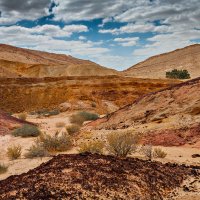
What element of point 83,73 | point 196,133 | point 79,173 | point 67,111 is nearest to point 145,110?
point 196,133

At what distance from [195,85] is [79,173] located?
16.1 meters

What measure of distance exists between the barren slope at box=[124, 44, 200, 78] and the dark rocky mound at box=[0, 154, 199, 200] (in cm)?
10172

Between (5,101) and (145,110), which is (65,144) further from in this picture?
(5,101)

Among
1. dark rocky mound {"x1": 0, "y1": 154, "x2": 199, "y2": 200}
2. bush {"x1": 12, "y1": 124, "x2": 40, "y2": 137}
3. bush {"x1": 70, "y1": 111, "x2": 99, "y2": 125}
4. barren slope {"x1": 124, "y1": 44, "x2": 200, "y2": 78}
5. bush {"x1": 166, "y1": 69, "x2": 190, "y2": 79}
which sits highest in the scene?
barren slope {"x1": 124, "y1": 44, "x2": 200, "y2": 78}

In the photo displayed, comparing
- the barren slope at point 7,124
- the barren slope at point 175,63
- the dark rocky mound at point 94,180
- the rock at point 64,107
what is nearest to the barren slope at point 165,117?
the barren slope at point 7,124

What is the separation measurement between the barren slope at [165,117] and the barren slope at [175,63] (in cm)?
8668

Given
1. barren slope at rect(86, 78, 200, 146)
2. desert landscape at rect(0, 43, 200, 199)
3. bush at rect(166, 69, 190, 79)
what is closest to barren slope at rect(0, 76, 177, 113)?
desert landscape at rect(0, 43, 200, 199)

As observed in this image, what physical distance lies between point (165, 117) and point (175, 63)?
385ft

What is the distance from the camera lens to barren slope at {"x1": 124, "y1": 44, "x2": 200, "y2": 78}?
12104 cm

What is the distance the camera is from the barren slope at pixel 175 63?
121044 mm

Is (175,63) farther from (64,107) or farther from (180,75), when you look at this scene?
(64,107)

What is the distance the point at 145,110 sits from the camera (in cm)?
2361

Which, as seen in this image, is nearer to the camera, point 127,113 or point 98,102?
point 127,113

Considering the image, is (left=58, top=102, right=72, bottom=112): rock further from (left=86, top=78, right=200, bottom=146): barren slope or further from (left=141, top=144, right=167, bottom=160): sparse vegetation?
(left=141, top=144, right=167, bottom=160): sparse vegetation
